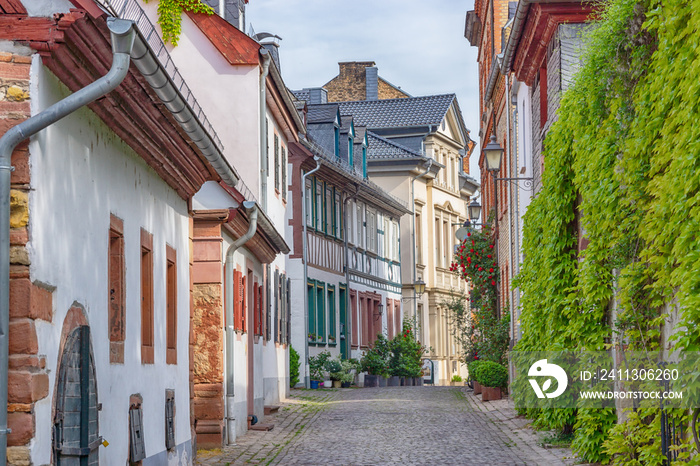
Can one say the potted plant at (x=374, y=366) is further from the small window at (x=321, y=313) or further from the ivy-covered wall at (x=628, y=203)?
the ivy-covered wall at (x=628, y=203)

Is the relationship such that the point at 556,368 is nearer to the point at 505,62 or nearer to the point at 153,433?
the point at 153,433

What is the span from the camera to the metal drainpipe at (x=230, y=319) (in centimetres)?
1401

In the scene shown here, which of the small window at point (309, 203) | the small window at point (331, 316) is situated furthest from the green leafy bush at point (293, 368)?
the small window at point (331, 316)

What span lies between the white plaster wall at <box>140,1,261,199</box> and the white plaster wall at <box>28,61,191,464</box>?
330 inches

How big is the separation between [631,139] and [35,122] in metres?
5.01

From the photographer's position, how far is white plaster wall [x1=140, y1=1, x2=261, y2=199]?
19594 millimetres

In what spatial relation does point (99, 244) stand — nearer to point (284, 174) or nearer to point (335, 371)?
point (284, 174)

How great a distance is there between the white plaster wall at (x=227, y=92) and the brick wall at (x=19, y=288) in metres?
13.7

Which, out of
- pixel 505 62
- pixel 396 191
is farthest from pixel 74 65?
pixel 396 191

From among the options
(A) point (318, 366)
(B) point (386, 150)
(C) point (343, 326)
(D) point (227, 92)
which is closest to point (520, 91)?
(D) point (227, 92)

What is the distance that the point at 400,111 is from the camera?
45.1 meters

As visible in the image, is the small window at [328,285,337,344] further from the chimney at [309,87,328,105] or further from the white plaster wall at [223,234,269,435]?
the white plaster wall at [223,234,269,435]

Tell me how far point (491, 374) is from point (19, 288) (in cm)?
1662

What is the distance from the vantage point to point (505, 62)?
17.5 metres
